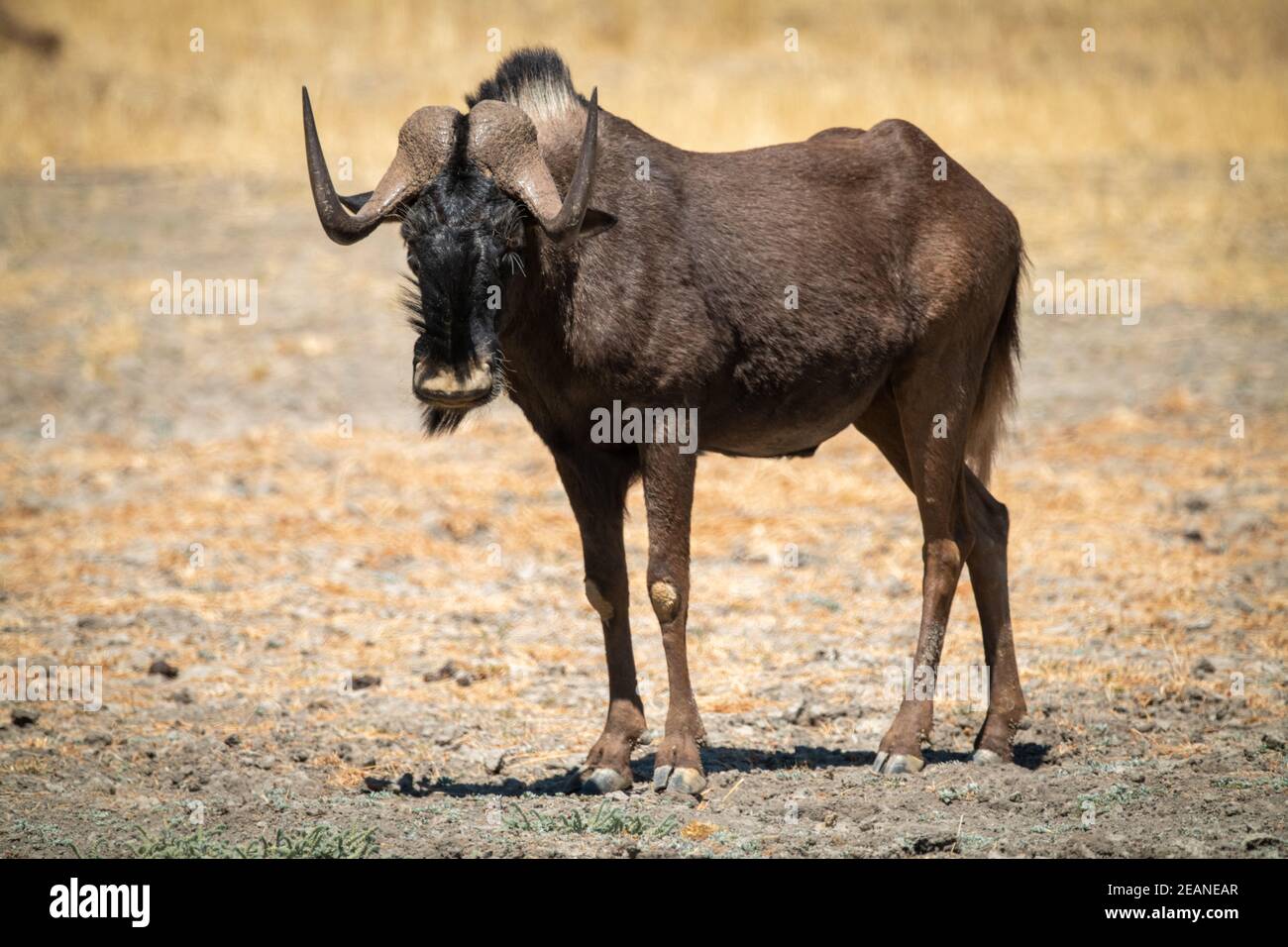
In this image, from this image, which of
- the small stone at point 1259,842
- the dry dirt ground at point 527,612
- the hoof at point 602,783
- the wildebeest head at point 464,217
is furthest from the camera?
the hoof at point 602,783

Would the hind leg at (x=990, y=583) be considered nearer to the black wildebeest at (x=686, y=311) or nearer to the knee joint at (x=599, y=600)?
the black wildebeest at (x=686, y=311)

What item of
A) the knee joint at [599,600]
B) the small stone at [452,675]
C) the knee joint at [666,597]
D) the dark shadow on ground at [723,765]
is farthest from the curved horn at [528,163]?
the small stone at [452,675]

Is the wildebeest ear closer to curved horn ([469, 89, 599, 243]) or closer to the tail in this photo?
curved horn ([469, 89, 599, 243])

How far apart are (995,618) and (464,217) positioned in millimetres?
3606

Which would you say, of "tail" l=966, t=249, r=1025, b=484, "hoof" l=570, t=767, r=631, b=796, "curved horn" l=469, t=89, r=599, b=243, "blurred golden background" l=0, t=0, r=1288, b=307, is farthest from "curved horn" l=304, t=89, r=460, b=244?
"blurred golden background" l=0, t=0, r=1288, b=307

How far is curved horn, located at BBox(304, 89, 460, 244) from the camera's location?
6945 millimetres

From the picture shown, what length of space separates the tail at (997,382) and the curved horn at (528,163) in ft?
9.71

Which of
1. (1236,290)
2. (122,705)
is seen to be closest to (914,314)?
(122,705)

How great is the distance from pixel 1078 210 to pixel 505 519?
13.0 meters

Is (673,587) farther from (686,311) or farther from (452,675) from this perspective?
(452,675)

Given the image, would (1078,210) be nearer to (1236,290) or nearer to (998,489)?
(1236,290)

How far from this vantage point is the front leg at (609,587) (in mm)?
7672

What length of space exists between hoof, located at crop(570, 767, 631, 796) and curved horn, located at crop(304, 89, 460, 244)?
8.77 ft
